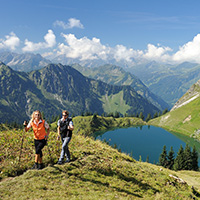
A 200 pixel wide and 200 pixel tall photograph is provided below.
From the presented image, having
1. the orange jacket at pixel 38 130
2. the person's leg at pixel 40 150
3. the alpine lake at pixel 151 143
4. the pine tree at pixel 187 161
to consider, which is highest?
the orange jacket at pixel 38 130

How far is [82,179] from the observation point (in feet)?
39.9

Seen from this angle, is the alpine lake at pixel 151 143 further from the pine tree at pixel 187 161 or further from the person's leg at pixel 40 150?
the person's leg at pixel 40 150

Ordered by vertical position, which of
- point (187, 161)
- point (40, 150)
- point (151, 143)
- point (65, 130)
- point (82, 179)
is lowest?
point (151, 143)

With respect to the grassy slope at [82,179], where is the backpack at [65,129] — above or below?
above

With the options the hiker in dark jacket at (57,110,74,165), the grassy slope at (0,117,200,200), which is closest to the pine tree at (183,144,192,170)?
the grassy slope at (0,117,200,200)

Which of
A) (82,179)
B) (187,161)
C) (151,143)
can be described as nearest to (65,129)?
(82,179)

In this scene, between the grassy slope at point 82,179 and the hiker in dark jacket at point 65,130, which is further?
the hiker in dark jacket at point 65,130

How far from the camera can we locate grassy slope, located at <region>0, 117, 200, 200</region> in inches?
401

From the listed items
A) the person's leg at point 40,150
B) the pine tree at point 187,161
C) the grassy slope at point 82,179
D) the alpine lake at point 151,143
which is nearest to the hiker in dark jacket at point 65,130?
the grassy slope at point 82,179

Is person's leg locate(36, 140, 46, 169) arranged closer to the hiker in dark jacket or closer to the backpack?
the hiker in dark jacket

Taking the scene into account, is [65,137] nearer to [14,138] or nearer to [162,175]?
[14,138]

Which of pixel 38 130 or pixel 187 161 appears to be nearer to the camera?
pixel 38 130

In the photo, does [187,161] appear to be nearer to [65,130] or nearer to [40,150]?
[65,130]

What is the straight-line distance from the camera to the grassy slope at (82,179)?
1020 cm
